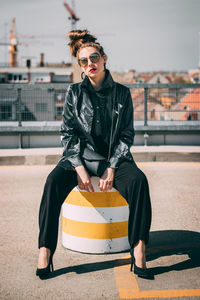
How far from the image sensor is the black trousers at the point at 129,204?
3932mm

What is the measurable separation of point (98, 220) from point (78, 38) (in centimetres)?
182

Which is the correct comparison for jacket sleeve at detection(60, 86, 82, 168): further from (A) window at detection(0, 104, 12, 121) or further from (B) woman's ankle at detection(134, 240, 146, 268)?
(A) window at detection(0, 104, 12, 121)

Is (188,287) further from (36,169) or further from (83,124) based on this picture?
(36,169)

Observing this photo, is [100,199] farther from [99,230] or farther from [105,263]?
[105,263]

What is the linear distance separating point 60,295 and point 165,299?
2.58ft

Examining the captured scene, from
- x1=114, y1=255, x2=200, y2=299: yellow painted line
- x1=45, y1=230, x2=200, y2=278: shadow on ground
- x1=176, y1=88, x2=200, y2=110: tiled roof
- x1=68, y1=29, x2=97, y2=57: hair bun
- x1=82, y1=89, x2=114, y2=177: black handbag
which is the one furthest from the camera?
x1=176, y1=88, x2=200, y2=110: tiled roof

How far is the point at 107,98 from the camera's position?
456 centimetres

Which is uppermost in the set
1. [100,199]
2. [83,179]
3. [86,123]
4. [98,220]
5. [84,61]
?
[84,61]

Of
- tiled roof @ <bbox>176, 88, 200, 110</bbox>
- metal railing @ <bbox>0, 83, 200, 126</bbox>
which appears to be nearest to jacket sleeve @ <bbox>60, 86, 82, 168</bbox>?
metal railing @ <bbox>0, 83, 200, 126</bbox>

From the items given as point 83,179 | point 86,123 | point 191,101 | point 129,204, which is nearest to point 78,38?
point 86,123

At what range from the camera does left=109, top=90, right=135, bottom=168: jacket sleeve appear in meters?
4.35

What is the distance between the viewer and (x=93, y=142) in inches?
176

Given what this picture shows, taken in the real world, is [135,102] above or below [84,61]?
below

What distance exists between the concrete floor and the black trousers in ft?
1.05
